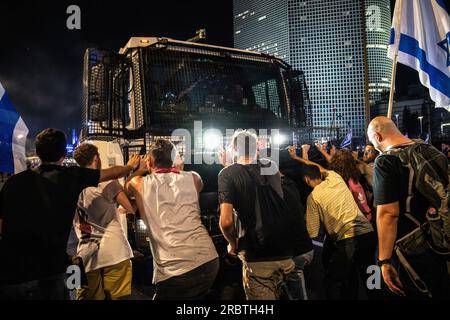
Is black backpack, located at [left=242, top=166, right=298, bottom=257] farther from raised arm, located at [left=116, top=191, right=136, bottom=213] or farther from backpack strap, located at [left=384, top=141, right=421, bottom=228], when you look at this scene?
raised arm, located at [left=116, top=191, right=136, bottom=213]

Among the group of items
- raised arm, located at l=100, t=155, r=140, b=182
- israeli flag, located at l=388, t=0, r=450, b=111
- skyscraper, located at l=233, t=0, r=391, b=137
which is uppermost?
skyscraper, located at l=233, t=0, r=391, b=137

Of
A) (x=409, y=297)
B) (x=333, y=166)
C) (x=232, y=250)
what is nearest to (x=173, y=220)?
(x=232, y=250)

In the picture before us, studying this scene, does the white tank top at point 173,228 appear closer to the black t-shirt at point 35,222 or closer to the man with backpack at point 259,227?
the man with backpack at point 259,227

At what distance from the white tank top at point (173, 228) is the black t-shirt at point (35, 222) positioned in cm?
60

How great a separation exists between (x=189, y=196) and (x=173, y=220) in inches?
9.5

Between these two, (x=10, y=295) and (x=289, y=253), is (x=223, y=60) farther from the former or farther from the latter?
(x=10, y=295)

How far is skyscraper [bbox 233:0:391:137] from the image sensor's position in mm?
94500

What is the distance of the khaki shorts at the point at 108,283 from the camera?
127 inches

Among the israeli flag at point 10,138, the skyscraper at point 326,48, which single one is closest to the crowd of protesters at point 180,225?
the israeli flag at point 10,138

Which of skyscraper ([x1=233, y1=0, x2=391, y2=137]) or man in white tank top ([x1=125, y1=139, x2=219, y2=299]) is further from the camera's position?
skyscraper ([x1=233, y1=0, x2=391, y2=137])

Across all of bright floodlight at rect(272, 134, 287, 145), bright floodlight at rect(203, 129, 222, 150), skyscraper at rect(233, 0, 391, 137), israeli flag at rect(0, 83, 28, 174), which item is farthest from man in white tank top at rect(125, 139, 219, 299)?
skyscraper at rect(233, 0, 391, 137)

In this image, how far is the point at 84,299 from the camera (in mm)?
3156

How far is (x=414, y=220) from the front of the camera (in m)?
2.74

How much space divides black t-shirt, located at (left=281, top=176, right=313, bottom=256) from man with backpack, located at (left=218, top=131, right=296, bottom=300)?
83mm
